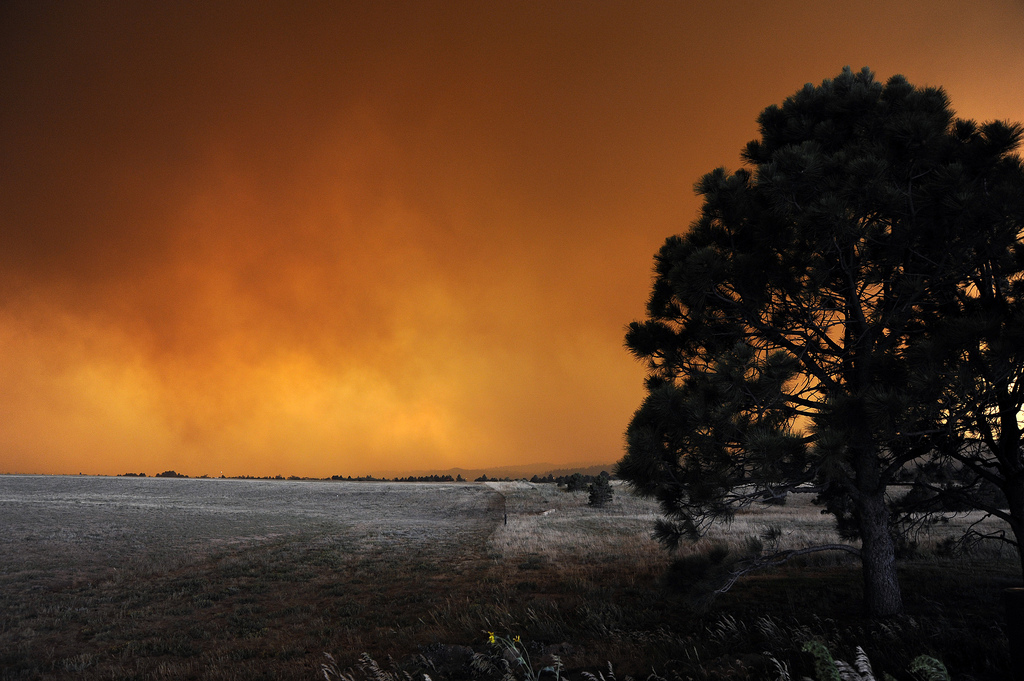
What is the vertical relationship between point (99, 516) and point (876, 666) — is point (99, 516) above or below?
below

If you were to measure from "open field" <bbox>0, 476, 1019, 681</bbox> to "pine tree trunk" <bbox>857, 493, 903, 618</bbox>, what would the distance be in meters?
0.37

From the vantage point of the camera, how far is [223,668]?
877 cm

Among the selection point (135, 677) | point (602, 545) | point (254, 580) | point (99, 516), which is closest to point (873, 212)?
point (135, 677)

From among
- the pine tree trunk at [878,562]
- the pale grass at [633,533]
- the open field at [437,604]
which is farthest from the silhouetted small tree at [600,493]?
the pine tree trunk at [878,562]

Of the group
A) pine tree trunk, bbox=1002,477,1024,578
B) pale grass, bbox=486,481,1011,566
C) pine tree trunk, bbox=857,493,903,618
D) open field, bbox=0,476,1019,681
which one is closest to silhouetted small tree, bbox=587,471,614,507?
pale grass, bbox=486,481,1011,566

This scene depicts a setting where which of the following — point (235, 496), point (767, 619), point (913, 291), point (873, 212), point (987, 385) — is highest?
point (873, 212)

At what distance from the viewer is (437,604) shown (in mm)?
12570

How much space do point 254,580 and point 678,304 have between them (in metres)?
16.2

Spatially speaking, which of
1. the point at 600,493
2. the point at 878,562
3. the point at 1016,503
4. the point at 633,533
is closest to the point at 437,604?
the point at 878,562

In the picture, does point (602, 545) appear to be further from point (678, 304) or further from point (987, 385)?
point (987, 385)

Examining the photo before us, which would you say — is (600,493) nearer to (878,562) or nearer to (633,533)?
(633,533)

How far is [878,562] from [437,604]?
958 cm

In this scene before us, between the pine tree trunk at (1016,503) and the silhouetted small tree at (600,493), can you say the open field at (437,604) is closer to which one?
the pine tree trunk at (1016,503)

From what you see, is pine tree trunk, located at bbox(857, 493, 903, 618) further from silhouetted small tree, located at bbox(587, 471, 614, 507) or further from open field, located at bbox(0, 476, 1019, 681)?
silhouetted small tree, located at bbox(587, 471, 614, 507)
